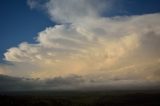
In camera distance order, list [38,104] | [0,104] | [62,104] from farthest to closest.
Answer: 1. [62,104]
2. [38,104]
3. [0,104]

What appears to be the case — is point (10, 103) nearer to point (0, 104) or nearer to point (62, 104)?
point (0, 104)

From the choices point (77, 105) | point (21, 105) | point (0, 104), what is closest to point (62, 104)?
point (77, 105)

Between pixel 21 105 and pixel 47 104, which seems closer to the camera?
pixel 21 105

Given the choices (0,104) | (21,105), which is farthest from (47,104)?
(0,104)

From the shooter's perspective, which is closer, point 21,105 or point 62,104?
point 21,105

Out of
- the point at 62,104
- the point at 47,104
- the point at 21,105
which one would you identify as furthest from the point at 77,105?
the point at 21,105

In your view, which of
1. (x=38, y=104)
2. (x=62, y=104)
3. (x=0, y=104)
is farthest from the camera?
(x=62, y=104)

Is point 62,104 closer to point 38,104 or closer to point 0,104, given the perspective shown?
point 38,104

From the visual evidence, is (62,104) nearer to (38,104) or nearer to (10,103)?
(38,104)
